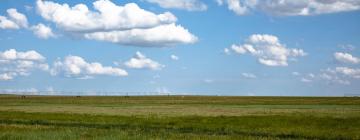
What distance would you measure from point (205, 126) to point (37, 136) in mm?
17353

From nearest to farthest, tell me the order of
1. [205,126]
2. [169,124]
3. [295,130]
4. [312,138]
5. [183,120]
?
[312,138] → [295,130] → [205,126] → [169,124] → [183,120]

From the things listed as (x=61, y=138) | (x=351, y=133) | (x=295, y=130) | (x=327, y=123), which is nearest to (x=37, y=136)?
(x=61, y=138)

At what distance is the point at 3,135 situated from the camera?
3641cm

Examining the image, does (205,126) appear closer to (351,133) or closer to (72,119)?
(351,133)

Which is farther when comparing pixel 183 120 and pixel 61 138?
pixel 183 120

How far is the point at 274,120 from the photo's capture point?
54.7 m

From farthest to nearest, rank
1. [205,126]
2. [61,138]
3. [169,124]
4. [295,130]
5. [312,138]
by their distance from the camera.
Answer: [169,124]
[205,126]
[295,130]
[312,138]
[61,138]

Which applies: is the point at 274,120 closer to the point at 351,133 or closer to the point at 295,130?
the point at 295,130

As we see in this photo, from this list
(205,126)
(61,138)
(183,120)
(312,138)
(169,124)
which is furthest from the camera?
(183,120)

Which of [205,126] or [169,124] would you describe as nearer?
[205,126]

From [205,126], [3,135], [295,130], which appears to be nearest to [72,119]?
[205,126]

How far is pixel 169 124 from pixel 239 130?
9.48 meters

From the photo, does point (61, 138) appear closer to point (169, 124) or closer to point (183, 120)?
point (169, 124)

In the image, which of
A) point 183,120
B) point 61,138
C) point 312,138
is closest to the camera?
point 61,138
